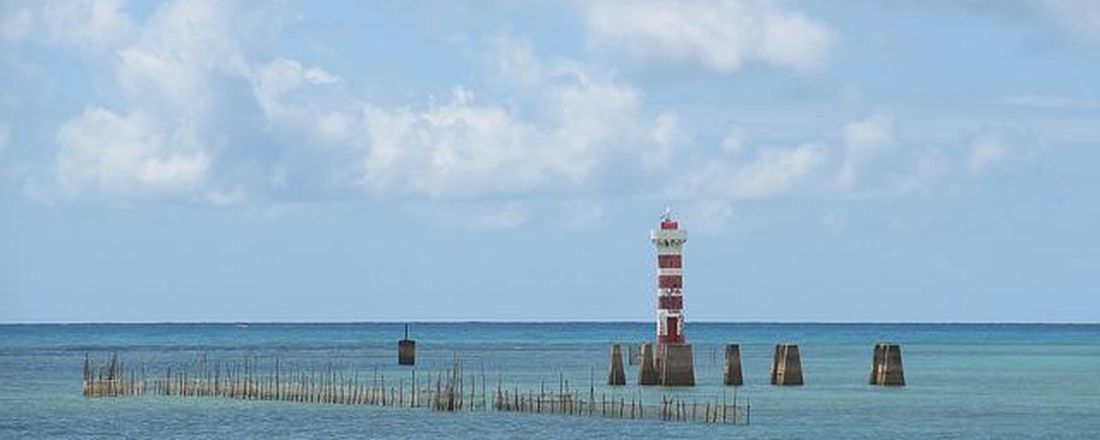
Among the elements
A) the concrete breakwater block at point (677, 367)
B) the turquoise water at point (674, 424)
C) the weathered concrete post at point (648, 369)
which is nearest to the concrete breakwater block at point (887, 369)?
the turquoise water at point (674, 424)

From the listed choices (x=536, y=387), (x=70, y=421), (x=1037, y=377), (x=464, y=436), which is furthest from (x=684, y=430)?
(x=1037, y=377)

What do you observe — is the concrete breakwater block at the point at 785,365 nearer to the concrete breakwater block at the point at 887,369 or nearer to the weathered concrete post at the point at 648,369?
the concrete breakwater block at the point at 887,369

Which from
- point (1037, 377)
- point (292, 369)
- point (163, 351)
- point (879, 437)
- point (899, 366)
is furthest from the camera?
point (163, 351)

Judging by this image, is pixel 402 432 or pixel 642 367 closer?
pixel 402 432

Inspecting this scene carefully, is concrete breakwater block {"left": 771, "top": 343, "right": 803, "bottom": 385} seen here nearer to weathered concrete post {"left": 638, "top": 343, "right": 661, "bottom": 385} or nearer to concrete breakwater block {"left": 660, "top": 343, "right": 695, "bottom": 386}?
concrete breakwater block {"left": 660, "top": 343, "right": 695, "bottom": 386}

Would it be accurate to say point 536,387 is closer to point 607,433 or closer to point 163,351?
point 607,433

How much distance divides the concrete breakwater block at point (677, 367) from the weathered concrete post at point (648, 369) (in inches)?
15.0

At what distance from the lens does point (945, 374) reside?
119 metres

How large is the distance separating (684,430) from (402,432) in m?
8.89

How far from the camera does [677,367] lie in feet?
271

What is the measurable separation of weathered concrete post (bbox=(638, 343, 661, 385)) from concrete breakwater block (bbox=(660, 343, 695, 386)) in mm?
380

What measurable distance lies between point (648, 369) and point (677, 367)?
143cm

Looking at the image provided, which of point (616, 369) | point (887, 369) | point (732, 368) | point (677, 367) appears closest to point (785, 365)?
point (732, 368)

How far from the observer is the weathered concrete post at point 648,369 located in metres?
83.1
